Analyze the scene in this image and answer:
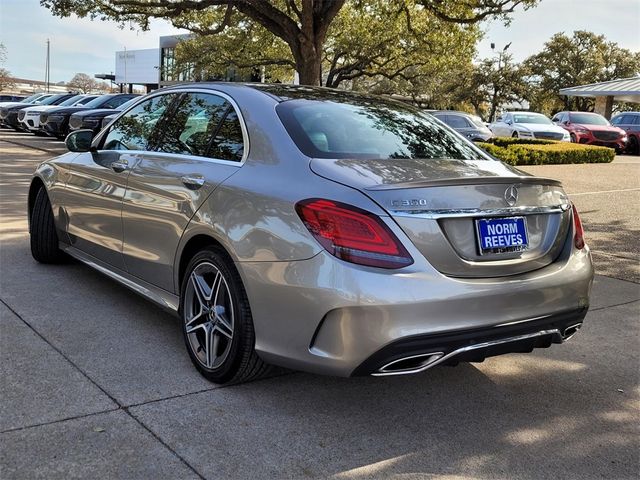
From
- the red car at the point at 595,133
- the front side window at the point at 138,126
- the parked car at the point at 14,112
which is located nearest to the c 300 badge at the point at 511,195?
the front side window at the point at 138,126

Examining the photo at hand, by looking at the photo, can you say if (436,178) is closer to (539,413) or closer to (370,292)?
(370,292)

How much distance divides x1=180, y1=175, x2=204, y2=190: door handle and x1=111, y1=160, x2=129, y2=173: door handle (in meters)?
0.82

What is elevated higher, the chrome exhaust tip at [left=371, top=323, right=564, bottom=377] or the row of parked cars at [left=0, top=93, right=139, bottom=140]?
the row of parked cars at [left=0, top=93, right=139, bottom=140]

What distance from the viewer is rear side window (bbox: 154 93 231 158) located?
3.94m

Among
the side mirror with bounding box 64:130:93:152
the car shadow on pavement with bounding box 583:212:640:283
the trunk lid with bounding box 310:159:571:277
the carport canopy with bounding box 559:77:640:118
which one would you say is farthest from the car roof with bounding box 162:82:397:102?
the carport canopy with bounding box 559:77:640:118

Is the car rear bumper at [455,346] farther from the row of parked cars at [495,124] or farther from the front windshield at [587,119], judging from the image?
the front windshield at [587,119]

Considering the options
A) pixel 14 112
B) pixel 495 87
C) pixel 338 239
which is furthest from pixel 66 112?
pixel 495 87

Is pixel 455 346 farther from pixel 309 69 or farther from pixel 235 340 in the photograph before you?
pixel 309 69

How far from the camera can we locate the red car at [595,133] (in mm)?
26172

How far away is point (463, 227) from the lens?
9.86ft

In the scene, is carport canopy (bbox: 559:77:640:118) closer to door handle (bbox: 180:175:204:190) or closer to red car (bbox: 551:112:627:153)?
red car (bbox: 551:112:627:153)

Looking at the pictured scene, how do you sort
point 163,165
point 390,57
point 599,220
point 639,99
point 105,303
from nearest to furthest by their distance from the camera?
point 163,165
point 105,303
point 599,220
point 390,57
point 639,99

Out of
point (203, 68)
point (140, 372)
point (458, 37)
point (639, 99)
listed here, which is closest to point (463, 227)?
point (140, 372)

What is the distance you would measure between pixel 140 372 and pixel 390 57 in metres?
24.5
